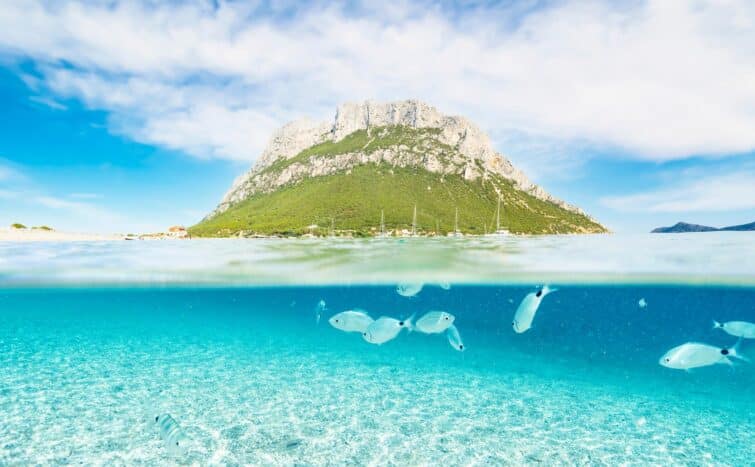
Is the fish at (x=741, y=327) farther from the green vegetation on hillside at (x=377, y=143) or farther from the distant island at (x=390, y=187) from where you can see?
the green vegetation on hillside at (x=377, y=143)

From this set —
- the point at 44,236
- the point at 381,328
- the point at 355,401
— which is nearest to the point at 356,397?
the point at 355,401

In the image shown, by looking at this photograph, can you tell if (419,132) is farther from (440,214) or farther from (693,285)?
(693,285)

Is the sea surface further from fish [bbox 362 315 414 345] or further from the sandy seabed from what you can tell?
fish [bbox 362 315 414 345]

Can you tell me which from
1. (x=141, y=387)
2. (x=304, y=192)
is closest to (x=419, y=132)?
(x=304, y=192)

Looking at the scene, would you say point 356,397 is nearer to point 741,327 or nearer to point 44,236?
point 741,327

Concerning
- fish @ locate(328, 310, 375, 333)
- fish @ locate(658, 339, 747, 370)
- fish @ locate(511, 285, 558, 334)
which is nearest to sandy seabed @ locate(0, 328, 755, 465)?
fish @ locate(658, 339, 747, 370)
